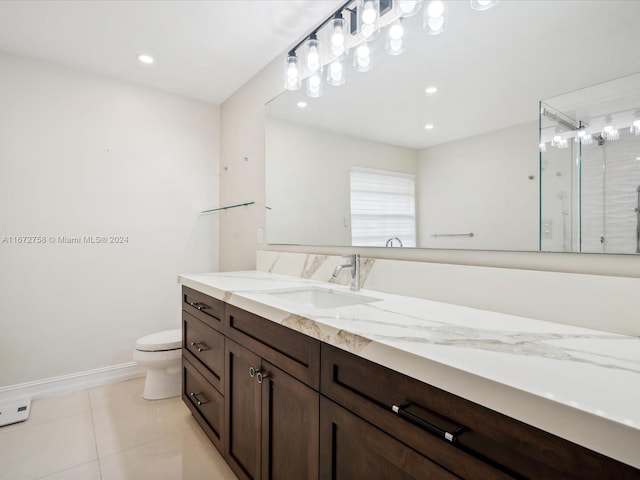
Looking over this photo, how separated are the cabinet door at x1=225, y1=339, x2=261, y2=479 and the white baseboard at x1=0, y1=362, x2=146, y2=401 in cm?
163

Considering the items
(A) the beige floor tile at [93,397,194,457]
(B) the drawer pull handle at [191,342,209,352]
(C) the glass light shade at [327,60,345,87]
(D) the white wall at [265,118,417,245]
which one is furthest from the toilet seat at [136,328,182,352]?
(C) the glass light shade at [327,60,345,87]

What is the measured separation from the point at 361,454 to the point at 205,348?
1.16 m

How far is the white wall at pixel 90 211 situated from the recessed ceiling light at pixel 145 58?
42 centimetres

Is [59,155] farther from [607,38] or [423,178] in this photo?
[607,38]

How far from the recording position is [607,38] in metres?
0.98

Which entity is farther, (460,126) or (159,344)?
(159,344)

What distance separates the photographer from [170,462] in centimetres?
171

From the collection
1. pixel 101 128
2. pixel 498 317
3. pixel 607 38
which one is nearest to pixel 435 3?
pixel 607 38

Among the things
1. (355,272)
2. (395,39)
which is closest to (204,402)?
(355,272)

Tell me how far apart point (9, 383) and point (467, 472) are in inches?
117

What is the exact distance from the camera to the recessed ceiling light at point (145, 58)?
2386mm

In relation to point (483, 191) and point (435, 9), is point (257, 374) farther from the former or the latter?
point (435, 9)

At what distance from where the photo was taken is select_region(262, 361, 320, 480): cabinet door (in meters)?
1.02

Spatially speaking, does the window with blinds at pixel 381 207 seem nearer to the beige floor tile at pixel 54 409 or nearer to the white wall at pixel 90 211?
the white wall at pixel 90 211
